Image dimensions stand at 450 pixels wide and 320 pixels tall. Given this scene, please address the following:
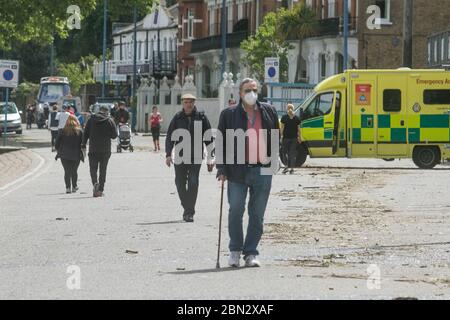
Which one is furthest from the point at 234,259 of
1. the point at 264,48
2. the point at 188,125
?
the point at 264,48

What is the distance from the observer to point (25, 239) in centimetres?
1727

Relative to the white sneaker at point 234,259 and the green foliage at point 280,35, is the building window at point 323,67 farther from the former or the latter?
the white sneaker at point 234,259

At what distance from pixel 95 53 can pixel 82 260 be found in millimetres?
122864

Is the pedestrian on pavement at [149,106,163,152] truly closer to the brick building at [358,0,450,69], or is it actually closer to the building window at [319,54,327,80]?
the brick building at [358,0,450,69]

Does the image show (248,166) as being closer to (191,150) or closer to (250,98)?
(250,98)

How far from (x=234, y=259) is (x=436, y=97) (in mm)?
25197

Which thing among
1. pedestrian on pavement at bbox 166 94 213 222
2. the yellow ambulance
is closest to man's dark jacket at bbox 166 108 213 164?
pedestrian on pavement at bbox 166 94 213 222

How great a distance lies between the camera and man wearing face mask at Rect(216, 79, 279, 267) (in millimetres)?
14195

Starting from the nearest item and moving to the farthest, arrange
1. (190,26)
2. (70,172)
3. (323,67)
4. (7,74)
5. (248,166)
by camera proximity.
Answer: (248,166) → (70,172) → (7,74) → (323,67) → (190,26)

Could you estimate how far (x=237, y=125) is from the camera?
1427cm

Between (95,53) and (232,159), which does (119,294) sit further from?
(95,53)

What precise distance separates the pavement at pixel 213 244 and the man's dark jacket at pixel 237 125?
85cm

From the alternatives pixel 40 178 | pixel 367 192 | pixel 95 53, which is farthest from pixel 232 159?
pixel 95 53

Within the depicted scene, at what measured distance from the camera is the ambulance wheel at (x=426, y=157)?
3868cm
